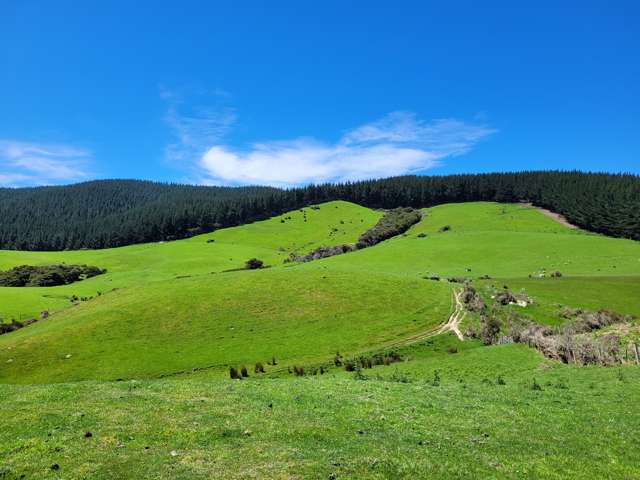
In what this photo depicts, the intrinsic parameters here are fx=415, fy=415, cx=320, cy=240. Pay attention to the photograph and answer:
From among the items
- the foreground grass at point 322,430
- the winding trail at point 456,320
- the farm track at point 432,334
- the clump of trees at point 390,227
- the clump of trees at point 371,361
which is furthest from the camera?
the clump of trees at point 390,227

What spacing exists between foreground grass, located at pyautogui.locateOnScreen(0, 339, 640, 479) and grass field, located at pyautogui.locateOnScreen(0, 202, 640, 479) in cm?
9

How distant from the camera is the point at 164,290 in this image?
60531mm

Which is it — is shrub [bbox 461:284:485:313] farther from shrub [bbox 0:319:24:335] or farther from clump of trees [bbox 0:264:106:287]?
clump of trees [bbox 0:264:106:287]

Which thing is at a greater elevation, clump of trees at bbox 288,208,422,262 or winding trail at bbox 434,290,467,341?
clump of trees at bbox 288,208,422,262

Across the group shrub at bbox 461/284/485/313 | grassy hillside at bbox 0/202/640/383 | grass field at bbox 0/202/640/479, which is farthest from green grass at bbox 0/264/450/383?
shrub at bbox 461/284/485/313

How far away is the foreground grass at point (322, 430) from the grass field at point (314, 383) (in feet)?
0.30

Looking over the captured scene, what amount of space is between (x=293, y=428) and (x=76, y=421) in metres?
8.49

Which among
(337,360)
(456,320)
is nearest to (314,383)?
(337,360)

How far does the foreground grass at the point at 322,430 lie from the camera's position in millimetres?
12477

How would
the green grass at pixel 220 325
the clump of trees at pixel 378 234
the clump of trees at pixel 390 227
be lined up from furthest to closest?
the clump of trees at pixel 390 227 < the clump of trees at pixel 378 234 < the green grass at pixel 220 325

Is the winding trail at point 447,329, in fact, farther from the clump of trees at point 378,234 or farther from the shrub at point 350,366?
the clump of trees at point 378,234

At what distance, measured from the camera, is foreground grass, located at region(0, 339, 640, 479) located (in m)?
12.5

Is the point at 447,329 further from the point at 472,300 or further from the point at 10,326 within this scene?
the point at 10,326

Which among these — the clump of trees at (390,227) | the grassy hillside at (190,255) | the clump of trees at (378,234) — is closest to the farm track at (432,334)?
the grassy hillside at (190,255)
